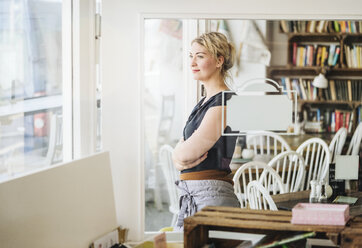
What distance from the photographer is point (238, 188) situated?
3135 mm

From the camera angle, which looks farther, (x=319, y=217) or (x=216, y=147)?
(x=216, y=147)

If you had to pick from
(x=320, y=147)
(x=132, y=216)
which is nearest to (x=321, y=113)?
(x=320, y=147)

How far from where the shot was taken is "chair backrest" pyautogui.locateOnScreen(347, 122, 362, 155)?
10.7 feet

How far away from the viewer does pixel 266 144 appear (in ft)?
10.5

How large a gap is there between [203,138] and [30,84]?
1.01m

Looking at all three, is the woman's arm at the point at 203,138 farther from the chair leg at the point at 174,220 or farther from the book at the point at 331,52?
the book at the point at 331,52

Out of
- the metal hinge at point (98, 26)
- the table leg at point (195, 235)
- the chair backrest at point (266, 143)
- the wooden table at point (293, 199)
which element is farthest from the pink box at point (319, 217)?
the metal hinge at point (98, 26)

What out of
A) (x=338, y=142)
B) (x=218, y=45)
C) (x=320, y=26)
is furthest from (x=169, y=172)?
(x=320, y=26)

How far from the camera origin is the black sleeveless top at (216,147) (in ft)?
10.1

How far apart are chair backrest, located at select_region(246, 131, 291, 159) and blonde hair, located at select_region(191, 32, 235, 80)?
0.46m

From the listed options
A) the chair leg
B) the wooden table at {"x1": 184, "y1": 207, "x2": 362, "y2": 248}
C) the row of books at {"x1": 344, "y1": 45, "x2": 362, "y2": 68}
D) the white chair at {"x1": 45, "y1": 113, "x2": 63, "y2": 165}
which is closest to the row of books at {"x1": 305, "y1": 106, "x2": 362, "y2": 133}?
the row of books at {"x1": 344, "y1": 45, "x2": 362, "y2": 68}

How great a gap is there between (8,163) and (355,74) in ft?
6.74

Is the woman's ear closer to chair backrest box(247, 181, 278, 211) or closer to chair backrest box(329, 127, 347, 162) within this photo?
chair backrest box(247, 181, 278, 211)

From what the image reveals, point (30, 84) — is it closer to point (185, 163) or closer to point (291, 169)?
point (185, 163)
